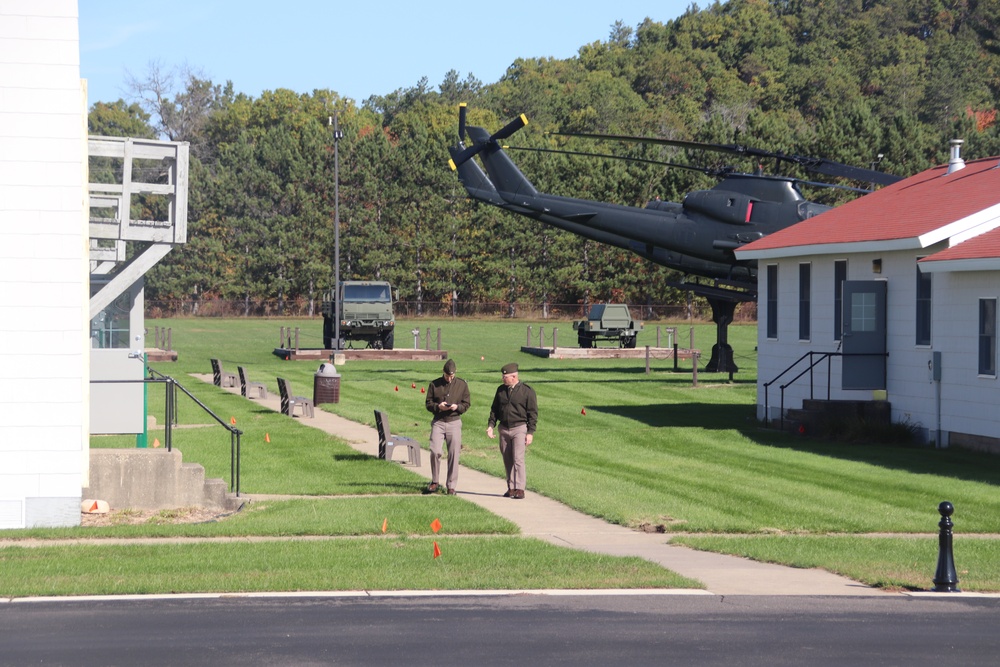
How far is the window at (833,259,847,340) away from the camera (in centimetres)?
2858

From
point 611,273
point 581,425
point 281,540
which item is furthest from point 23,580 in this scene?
point 611,273

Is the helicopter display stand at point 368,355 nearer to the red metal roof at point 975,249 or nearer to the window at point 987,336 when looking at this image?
the red metal roof at point 975,249

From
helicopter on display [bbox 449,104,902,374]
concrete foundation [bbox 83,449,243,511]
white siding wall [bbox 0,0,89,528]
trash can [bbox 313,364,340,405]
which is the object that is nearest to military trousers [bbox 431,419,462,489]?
concrete foundation [bbox 83,449,243,511]

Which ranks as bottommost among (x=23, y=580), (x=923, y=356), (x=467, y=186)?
(x=23, y=580)

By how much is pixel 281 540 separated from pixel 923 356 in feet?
49.4

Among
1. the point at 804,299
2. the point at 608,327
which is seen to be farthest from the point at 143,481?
the point at 608,327

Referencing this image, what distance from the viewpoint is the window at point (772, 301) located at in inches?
1252

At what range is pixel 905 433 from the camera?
26266mm

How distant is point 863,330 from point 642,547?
44.8 ft

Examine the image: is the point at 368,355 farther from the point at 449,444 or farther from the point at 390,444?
the point at 449,444

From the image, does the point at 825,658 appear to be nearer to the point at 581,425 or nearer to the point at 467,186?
the point at 581,425

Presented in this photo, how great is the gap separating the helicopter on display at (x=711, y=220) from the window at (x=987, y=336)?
10.4 m

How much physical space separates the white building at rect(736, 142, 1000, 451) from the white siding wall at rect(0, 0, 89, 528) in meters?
14.6

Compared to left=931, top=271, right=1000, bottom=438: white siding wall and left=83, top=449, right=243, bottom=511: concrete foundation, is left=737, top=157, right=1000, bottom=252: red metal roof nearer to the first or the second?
left=931, top=271, right=1000, bottom=438: white siding wall
